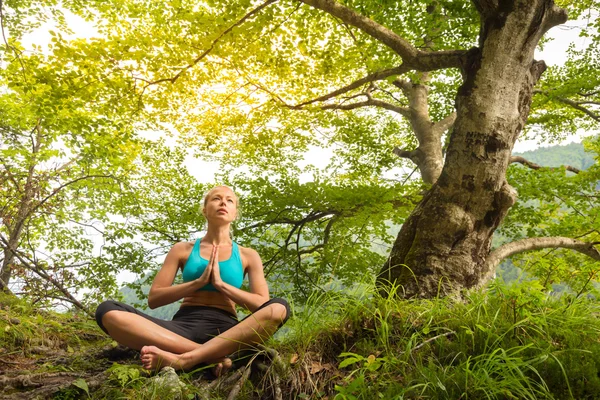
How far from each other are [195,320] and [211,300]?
0.23 metres

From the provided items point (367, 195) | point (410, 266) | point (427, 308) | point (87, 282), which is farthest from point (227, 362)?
point (87, 282)

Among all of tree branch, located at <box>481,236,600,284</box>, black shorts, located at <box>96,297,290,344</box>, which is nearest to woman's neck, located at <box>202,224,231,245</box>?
black shorts, located at <box>96,297,290,344</box>

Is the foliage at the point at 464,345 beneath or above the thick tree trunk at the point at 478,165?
beneath

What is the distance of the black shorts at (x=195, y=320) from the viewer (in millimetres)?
2570

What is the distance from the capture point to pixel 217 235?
334 centimetres

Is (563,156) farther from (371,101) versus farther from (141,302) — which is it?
(141,302)

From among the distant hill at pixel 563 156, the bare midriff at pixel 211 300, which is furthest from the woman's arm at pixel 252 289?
the distant hill at pixel 563 156

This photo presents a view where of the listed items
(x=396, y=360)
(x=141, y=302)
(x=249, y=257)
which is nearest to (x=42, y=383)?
(x=249, y=257)

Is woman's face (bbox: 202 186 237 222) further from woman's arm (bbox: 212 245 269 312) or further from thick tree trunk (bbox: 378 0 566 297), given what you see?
thick tree trunk (bbox: 378 0 566 297)

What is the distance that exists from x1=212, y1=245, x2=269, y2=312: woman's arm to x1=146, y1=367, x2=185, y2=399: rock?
2.44 feet

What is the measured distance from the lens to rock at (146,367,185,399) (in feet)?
6.49

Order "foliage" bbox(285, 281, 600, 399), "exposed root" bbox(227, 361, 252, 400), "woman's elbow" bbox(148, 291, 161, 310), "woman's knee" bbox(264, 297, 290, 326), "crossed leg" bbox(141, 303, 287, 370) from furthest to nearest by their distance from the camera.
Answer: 1. "woman's elbow" bbox(148, 291, 161, 310)
2. "woman's knee" bbox(264, 297, 290, 326)
3. "crossed leg" bbox(141, 303, 287, 370)
4. "exposed root" bbox(227, 361, 252, 400)
5. "foliage" bbox(285, 281, 600, 399)

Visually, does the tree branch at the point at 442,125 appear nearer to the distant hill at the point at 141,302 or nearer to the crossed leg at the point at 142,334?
the distant hill at the point at 141,302

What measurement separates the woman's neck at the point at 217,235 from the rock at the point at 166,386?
4.38 feet
